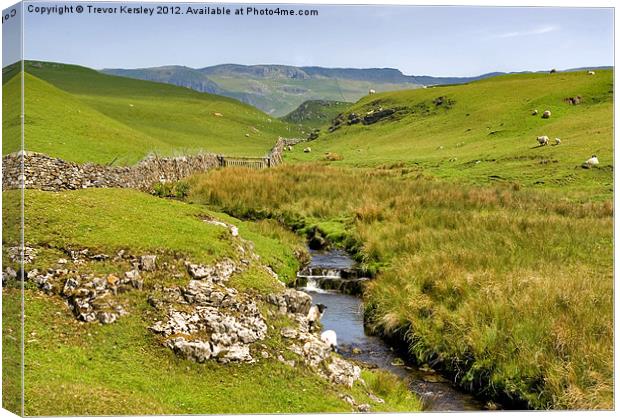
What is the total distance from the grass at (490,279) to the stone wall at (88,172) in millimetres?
2259

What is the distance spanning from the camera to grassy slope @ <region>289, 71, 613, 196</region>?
1395 inches

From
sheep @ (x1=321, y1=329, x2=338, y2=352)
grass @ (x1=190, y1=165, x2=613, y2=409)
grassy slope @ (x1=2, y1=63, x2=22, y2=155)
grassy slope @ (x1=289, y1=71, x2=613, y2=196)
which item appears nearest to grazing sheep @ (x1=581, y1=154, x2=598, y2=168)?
grassy slope @ (x1=289, y1=71, x2=613, y2=196)

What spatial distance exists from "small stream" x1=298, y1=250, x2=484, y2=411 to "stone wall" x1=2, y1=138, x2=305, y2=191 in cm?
737

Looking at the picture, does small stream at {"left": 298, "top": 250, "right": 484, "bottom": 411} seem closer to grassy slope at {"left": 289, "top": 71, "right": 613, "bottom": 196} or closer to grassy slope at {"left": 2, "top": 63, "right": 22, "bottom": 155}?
grassy slope at {"left": 2, "top": 63, "right": 22, "bottom": 155}

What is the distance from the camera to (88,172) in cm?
2130

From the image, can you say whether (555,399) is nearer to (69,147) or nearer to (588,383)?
(588,383)

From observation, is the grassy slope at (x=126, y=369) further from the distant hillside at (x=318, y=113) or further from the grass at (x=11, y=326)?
the distant hillside at (x=318, y=113)

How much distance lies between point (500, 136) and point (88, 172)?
42.5 metres

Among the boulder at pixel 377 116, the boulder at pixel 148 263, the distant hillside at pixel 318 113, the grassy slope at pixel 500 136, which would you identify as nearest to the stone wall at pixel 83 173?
the boulder at pixel 148 263

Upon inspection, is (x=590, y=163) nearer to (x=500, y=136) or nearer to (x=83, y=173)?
(x=500, y=136)

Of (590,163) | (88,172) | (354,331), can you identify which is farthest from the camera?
(590,163)

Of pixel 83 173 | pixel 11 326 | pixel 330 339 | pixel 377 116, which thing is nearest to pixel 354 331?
pixel 330 339

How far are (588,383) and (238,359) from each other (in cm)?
586

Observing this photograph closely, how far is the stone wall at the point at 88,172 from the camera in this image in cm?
973
